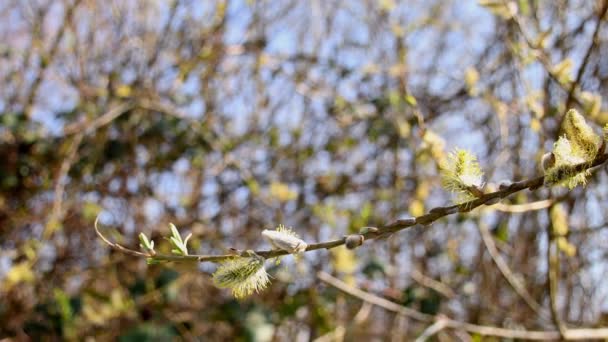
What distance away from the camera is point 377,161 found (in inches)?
127

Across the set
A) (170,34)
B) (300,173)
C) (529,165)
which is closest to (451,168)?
(529,165)

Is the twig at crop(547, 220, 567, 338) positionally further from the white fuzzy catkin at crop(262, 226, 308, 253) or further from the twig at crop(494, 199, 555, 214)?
the white fuzzy catkin at crop(262, 226, 308, 253)

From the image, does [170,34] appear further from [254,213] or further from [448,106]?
[448,106]

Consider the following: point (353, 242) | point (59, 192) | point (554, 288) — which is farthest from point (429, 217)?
point (59, 192)

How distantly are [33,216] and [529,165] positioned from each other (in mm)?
2287

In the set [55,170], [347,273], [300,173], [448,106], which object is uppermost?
[448,106]

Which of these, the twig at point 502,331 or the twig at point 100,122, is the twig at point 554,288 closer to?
the twig at point 502,331

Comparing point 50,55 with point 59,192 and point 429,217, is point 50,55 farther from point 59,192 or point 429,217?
point 429,217

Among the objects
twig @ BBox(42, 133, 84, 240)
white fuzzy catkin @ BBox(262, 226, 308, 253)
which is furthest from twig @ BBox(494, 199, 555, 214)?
twig @ BBox(42, 133, 84, 240)

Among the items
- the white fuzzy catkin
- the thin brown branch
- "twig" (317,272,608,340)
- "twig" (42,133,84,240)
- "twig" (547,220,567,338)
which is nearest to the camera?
the white fuzzy catkin

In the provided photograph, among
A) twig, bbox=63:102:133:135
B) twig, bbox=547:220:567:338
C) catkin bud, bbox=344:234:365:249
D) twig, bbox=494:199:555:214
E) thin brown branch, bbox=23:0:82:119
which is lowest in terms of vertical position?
catkin bud, bbox=344:234:365:249

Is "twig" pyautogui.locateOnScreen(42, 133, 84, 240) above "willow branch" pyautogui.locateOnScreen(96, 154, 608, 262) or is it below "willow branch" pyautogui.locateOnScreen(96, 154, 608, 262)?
above

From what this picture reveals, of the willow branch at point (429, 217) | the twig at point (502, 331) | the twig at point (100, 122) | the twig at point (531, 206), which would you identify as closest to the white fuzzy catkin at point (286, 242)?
the willow branch at point (429, 217)

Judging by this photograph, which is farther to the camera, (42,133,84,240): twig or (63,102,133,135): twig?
(63,102,133,135): twig
